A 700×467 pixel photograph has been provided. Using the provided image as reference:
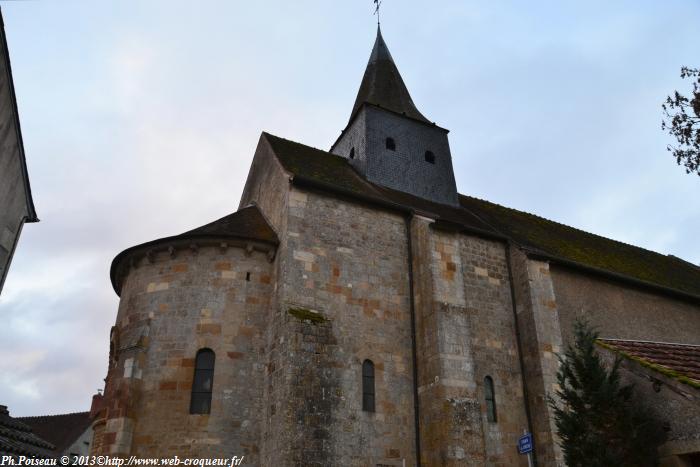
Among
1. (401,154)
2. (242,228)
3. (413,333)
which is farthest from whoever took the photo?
(401,154)

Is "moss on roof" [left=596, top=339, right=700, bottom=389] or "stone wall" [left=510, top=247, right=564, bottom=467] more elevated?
"stone wall" [left=510, top=247, right=564, bottom=467]

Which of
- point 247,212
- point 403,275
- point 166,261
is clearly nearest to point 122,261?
point 166,261

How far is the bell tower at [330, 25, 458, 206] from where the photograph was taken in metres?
18.5

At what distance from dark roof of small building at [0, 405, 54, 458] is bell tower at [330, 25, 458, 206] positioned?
39.8ft

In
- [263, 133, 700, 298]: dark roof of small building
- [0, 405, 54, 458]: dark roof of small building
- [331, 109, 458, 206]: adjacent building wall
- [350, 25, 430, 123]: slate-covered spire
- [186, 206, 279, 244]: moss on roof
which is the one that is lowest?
[0, 405, 54, 458]: dark roof of small building

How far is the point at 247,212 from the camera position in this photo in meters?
16.6

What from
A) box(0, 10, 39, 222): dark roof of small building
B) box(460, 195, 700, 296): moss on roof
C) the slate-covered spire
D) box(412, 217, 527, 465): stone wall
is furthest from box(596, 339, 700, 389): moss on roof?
the slate-covered spire

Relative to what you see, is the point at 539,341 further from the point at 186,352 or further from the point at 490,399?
the point at 186,352

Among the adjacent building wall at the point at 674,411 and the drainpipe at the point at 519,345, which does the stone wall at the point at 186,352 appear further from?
the adjacent building wall at the point at 674,411

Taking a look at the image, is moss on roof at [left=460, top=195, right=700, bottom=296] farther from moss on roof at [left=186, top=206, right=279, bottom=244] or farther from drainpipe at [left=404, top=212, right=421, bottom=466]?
moss on roof at [left=186, top=206, right=279, bottom=244]

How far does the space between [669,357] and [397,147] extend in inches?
469

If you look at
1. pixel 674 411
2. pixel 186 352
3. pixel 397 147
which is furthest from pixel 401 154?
pixel 674 411

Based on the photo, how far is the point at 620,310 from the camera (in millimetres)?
17719

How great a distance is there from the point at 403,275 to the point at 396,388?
118 inches
